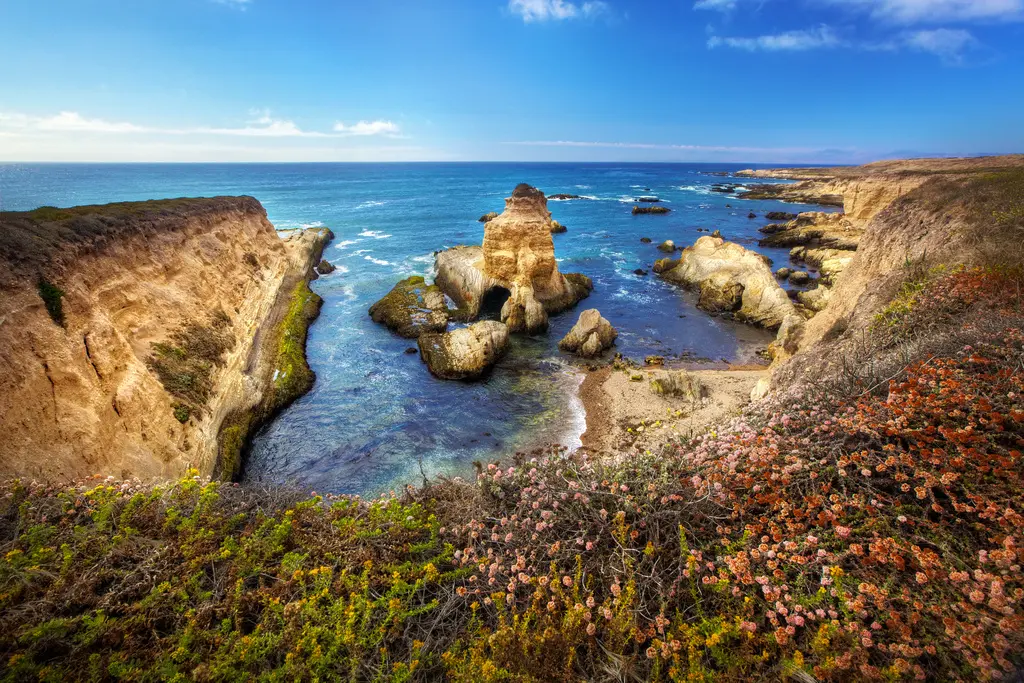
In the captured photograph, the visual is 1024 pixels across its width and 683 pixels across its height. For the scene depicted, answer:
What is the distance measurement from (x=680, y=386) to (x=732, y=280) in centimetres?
1617

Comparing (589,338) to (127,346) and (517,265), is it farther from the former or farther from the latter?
(127,346)

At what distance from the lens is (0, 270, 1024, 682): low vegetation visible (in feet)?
12.4

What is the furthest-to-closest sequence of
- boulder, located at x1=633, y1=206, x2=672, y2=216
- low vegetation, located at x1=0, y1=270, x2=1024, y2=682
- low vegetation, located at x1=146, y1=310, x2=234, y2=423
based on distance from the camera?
boulder, located at x1=633, y1=206, x2=672, y2=216
low vegetation, located at x1=146, y1=310, x2=234, y2=423
low vegetation, located at x1=0, y1=270, x2=1024, y2=682

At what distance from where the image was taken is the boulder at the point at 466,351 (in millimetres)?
20297

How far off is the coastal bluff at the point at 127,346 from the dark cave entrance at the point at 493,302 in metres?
11.9

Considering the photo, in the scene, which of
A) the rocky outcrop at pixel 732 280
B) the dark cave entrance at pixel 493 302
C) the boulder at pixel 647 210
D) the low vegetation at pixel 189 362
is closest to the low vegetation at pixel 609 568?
the low vegetation at pixel 189 362

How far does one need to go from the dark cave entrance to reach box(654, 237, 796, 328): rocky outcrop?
14.4 metres

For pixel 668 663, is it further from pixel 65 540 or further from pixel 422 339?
pixel 422 339

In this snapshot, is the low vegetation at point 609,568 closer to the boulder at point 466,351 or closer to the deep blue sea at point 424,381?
the deep blue sea at point 424,381

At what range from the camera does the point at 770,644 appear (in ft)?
12.6

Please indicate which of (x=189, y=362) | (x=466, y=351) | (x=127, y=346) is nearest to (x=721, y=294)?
(x=466, y=351)

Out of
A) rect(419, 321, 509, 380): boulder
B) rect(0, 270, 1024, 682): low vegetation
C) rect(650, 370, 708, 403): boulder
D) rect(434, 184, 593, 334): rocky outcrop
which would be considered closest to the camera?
rect(0, 270, 1024, 682): low vegetation

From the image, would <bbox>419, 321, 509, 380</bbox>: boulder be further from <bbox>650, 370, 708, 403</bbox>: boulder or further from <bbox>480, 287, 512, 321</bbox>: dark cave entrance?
Result: <bbox>650, 370, 708, 403</bbox>: boulder

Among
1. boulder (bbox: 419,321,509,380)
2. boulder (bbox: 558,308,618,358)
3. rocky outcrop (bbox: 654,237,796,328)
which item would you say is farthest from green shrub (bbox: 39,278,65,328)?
rocky outcrop (bbox: 654,237,796,328)
